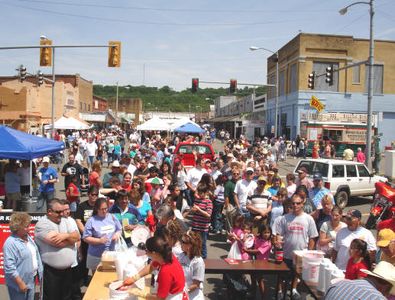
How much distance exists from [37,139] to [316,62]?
33.6 m

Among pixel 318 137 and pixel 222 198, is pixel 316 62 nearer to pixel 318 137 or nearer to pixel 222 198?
pixel 318 137

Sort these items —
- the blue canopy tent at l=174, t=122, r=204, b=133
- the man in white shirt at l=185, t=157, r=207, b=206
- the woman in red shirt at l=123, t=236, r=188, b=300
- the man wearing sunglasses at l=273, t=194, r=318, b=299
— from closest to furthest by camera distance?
the woman in red shirt at l=123, t=236, r=188, b=300 → the man wearing sunglasses at l=273, t=194, r=318, b=299 → the man in white shirt at l=185, t=157, r=207, b=206 → the blue canopy tent at l=174, t=122, r=204, b=133

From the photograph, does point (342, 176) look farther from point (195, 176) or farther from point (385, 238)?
point (385, 238)

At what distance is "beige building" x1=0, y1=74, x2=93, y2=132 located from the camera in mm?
38000

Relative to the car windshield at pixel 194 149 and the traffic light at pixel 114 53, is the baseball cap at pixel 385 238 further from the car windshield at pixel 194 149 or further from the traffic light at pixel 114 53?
the traffic light at pixel 114 53

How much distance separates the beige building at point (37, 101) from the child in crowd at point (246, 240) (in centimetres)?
3097

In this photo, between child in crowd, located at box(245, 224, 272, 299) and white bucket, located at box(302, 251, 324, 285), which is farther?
child in crowd, located at box(245, 224, 272, 299)

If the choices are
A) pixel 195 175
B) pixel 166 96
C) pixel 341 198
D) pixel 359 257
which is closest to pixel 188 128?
pixel 341 198

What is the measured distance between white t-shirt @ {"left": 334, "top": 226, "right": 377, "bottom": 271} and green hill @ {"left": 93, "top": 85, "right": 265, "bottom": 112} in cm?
13723

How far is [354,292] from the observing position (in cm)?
323

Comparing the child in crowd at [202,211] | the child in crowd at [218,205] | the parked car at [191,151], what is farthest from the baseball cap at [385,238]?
the parked car at [191,151]

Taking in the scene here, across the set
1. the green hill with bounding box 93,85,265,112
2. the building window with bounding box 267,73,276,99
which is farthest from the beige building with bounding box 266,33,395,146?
the green hill with bounding box 93,85,265,112

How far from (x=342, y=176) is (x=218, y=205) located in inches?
234

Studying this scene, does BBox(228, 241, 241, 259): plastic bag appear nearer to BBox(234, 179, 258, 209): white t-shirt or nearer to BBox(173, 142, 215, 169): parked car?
BBox(234, 179, 258, 209): white t-shirt
